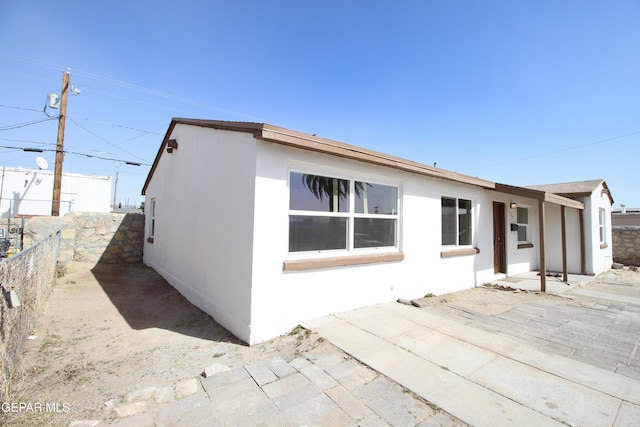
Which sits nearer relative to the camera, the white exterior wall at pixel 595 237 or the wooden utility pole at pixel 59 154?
the white exterior wall at pixel 595 237

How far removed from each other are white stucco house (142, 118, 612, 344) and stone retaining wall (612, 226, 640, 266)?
1030 cm

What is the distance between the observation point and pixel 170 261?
7.43 meters

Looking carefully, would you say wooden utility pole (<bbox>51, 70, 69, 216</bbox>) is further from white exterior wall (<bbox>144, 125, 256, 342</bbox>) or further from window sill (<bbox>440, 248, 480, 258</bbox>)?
window sill (<bbox>440, 248, 480, 258</bbox>)

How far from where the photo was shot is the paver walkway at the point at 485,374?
7.80 feet

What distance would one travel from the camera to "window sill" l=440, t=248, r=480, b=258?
22.1ft

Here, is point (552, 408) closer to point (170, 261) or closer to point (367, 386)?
point (367, 386)

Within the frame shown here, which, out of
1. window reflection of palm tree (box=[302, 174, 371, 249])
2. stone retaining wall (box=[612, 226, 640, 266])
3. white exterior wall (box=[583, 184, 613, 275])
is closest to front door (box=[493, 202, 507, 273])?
white exterior wall (box=[583, 184, 613, 275])

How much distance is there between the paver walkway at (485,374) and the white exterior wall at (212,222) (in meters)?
1.30

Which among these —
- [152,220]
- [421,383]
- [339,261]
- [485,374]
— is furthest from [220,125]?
[152,220]

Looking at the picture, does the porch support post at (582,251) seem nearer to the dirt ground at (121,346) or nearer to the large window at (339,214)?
the dirt ground at (121,346)

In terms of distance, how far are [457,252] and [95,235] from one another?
1240 centimetres

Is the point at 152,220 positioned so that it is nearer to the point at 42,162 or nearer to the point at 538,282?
the point at 538,282

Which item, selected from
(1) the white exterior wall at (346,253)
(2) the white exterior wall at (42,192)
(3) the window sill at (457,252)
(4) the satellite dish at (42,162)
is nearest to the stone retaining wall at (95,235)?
(1) the white exterior wall at (346,253)

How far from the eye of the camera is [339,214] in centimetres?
483
